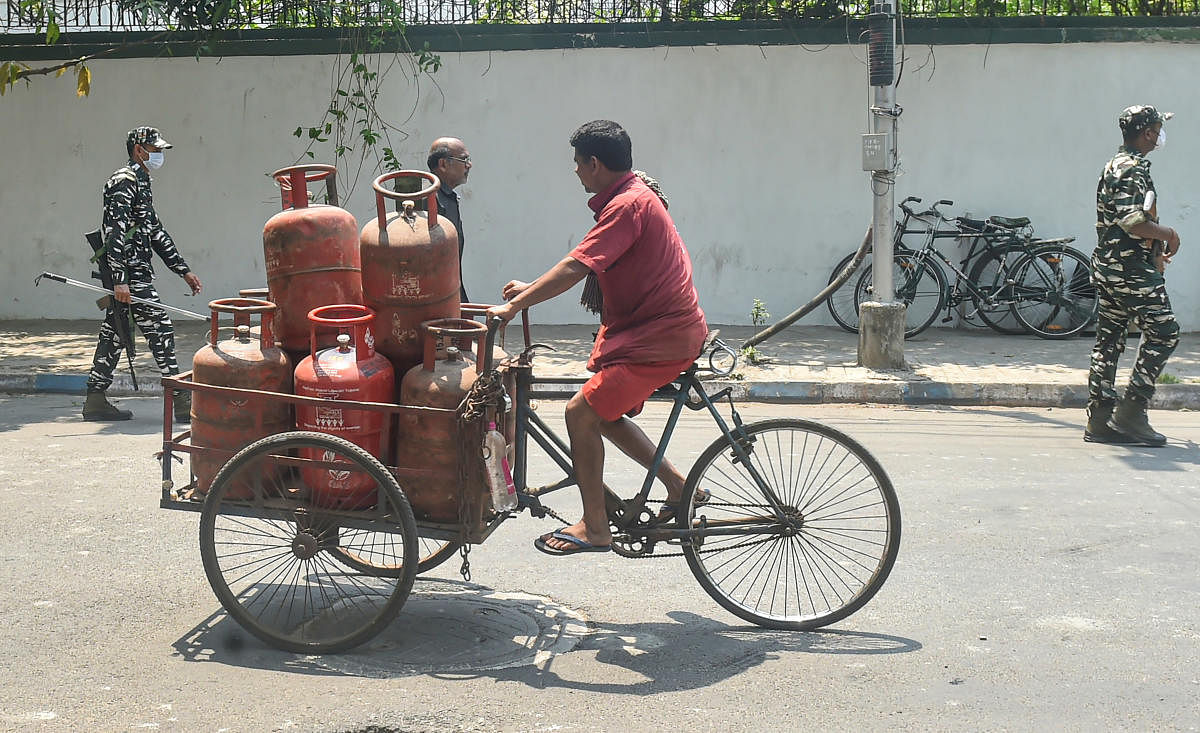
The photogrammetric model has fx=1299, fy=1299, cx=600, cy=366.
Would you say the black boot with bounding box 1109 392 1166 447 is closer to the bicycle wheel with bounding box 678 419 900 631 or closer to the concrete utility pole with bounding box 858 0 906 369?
the concrete utility pole with bounding box 858 0 906 369

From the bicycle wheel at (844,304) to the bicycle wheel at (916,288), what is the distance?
11 centimetres

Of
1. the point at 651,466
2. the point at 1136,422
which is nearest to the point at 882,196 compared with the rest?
the point at 1136,422

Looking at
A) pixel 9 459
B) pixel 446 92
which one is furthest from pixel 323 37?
pixel 9 459

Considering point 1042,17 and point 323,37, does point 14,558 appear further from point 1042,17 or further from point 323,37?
Answer: point 1042,17

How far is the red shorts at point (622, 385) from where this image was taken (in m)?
4.61

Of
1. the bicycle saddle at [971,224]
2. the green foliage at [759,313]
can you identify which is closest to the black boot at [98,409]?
the green foliage at [759,313]

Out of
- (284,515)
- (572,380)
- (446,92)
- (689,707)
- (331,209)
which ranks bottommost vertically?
(689,707)

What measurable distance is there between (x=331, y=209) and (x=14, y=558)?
2.13m

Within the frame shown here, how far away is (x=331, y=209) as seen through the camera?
5012mm

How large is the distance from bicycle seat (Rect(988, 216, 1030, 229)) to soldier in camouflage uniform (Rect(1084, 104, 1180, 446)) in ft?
13.3

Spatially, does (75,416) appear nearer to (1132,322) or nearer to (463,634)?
(463,634)

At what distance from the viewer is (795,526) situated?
4.82m

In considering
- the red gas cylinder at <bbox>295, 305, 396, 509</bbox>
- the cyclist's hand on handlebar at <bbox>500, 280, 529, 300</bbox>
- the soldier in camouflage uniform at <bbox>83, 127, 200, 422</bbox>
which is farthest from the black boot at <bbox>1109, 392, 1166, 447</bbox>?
the soldier in camouflage uniform at <bbox>83, 127, 200, 422</bbox>

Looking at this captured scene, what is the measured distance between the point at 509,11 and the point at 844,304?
4.37 metres
